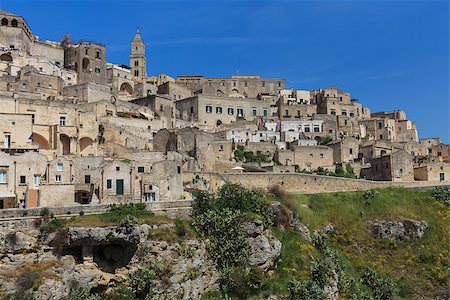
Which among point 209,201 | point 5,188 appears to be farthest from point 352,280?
point 5,188

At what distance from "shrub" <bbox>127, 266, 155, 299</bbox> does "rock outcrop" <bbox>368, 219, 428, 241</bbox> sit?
20.8m

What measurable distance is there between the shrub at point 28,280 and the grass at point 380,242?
15.0 metres

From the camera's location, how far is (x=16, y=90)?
177 ft

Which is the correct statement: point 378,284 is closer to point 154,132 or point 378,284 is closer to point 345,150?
point 345,150

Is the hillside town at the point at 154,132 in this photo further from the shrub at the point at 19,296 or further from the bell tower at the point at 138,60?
the shrub at the point at 19,296

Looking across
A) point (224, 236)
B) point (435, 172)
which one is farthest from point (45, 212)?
point (435, 172)

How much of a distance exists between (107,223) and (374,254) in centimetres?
2161

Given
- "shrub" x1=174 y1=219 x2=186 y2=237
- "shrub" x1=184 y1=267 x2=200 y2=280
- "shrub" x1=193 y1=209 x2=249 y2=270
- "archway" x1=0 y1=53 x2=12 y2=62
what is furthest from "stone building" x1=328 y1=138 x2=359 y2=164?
"archway" x1=0 y1=53 x2=12 y2=62

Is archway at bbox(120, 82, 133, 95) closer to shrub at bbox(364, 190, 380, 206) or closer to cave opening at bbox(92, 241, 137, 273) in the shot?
shrub at bbox(364, 190, 380, 206)

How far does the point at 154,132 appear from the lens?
56.3 meters

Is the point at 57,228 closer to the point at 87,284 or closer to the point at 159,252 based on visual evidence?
the point at 87,284

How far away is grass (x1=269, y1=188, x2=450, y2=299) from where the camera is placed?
40.3m

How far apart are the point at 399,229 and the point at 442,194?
22.5ft

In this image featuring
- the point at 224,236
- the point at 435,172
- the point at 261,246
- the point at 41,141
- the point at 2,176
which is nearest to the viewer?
the point at 224,236
